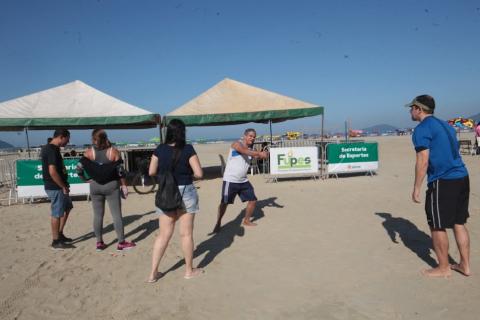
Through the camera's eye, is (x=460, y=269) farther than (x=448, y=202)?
Yes

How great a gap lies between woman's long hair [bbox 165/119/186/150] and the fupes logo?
7.28 meters

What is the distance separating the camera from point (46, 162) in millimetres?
4469

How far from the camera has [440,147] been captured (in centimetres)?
314

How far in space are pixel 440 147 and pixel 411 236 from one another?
6.72 feet

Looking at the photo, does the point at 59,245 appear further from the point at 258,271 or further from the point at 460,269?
the point at 460,269

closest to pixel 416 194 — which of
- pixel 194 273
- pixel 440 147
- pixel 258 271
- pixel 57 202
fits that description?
pixel 440 147

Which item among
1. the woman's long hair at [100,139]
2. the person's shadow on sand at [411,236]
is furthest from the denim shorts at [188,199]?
the person's shadow on sand at [411,236]

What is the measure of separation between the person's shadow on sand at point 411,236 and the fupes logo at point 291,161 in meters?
4.62

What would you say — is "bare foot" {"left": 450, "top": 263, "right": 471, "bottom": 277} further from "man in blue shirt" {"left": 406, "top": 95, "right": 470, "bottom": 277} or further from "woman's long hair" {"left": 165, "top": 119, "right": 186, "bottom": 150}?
"woman's long hair" {"left": 165, "top": 119, "right": 186, "bottom": 150}

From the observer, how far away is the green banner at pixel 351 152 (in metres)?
10.5

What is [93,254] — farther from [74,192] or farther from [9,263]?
[74,192]

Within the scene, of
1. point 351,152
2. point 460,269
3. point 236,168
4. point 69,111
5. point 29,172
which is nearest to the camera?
point 460,269

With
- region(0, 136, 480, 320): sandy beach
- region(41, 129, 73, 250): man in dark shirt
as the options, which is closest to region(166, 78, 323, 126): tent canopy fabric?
region(0, 136, 480, 320): sandy beach

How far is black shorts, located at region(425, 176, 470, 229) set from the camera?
3162 millimetres
